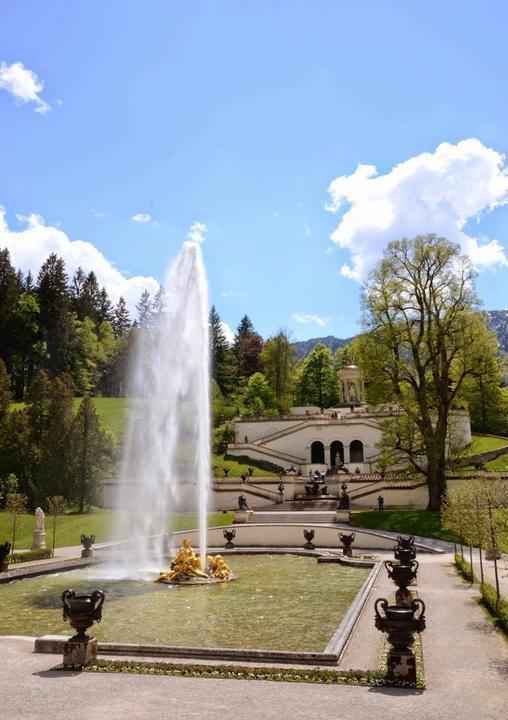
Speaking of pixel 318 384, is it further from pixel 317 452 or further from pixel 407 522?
pixel 407 522

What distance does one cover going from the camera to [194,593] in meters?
18.3

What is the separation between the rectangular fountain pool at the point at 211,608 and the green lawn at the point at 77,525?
1244 cm

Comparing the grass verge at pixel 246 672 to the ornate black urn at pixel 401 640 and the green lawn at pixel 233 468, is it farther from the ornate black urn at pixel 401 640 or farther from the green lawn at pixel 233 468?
the green lawn at pixel 233 468

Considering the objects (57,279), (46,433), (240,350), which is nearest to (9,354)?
(57,279)

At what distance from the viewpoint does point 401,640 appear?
9.18 m

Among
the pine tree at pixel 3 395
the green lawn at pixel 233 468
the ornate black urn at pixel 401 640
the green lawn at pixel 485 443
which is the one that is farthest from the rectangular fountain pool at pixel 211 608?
the green lawn at pixel 485 443

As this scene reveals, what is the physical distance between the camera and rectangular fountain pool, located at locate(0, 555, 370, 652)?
1239 centimetres

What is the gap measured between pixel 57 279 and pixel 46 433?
5392 centimetres

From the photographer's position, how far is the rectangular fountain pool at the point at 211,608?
12391 mm

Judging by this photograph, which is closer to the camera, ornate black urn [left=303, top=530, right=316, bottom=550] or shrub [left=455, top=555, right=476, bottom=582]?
Answer: shrub [left=455, top=555, right=476, bottom=582]

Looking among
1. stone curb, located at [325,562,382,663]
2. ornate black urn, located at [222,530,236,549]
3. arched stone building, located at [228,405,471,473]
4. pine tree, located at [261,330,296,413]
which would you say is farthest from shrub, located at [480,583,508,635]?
pine tree, located at [261,330,296,413]

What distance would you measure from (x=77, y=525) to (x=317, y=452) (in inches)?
1247

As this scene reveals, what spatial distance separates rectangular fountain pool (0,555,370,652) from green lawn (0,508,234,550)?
12435mm

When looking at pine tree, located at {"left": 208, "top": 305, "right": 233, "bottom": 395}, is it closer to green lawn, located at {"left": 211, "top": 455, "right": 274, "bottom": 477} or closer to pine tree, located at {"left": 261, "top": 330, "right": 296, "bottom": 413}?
pine tree, located at {"left": 261, "top": 330, "right": 296, "bottom": 413}
